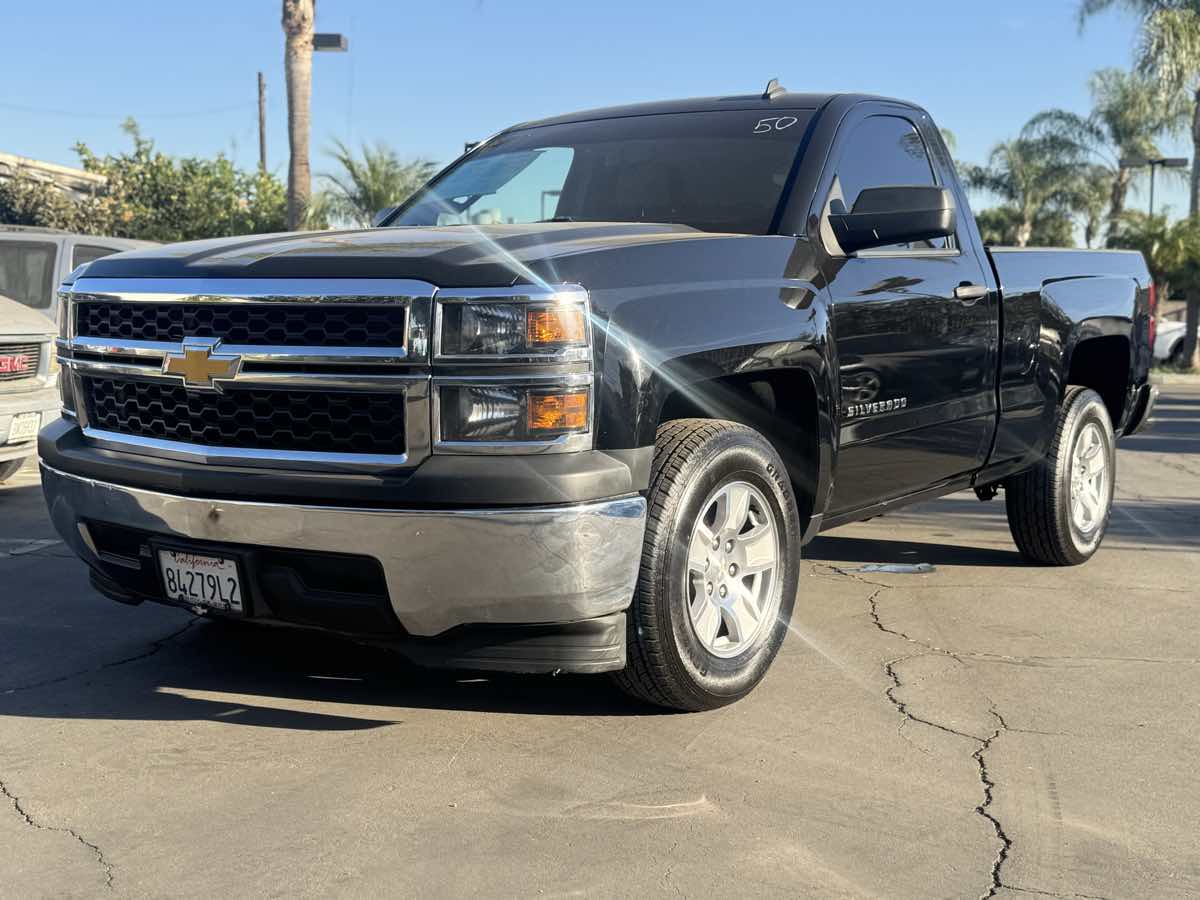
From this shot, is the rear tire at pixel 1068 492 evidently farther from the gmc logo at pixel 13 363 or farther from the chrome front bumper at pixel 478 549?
the gmc logo at pixel 13 363

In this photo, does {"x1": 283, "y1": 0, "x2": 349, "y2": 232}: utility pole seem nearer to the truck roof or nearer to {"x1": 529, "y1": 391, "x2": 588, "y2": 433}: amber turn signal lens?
the truck roof

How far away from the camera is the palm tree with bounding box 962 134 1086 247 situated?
41.4 metres

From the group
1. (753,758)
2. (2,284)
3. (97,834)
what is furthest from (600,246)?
(2,284)

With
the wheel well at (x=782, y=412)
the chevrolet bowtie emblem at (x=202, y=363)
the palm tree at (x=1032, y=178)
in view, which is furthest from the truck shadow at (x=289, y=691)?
the palm tree at (x=1032, y=178)

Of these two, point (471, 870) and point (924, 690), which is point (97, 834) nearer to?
point (471, 870)

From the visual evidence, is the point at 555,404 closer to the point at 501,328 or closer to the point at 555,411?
the point at 555,411

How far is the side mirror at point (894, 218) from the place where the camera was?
4648 mm

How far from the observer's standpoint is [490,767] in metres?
3.72

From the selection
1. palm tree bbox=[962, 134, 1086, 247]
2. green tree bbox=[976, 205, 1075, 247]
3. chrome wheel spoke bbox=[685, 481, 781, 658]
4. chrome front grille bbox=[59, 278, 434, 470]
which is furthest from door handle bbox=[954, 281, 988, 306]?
green tree bbox=[976, 205, 1075, 247]

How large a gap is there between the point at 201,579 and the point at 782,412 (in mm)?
1985

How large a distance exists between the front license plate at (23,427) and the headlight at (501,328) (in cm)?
526

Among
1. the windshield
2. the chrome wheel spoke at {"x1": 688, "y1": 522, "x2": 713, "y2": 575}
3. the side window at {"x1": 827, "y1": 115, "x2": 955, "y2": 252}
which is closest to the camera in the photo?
the chrome wheel spoke at {"x1": 688, "y1": 522, "x2": 713, "y2": 575}

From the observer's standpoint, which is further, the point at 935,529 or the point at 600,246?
the point at 935,529

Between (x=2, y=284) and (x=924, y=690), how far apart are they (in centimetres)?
834
